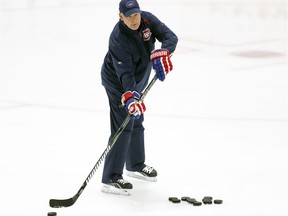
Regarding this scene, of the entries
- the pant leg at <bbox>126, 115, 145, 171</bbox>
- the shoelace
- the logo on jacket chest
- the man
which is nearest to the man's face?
the man

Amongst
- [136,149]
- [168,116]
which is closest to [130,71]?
[136,149]

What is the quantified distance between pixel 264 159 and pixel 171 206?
875mm

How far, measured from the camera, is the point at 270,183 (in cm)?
420

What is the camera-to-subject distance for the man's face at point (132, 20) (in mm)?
3898

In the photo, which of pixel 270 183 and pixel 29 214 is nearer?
pixel 29 214

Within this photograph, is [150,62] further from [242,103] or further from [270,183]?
[242,103]

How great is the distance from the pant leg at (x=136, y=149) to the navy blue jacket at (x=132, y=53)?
22 centimetres

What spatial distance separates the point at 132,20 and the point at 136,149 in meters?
0.78

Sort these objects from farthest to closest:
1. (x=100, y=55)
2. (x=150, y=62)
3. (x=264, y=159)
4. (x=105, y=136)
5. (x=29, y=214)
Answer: (x=100, y=55)
(x=105, y=136)
(x=264, y=159)
(x=150, y=62)
(x=29, y=214)

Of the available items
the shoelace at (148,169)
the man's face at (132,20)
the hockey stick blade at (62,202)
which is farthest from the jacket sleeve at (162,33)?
the hockey stick blade at (62,202)

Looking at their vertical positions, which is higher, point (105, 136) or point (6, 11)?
point (6, 11)

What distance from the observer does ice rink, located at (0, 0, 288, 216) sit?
13.4 feet

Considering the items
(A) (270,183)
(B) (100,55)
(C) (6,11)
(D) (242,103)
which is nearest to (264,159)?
(A) (270,183)

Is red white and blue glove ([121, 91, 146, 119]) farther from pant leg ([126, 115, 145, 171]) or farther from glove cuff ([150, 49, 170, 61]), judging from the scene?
pant leg ([126, 115, 145, 171])
